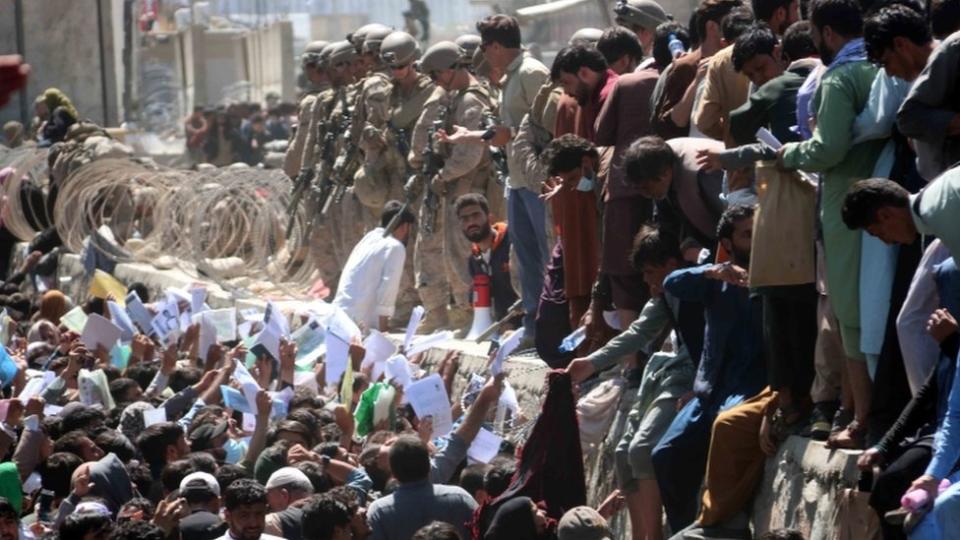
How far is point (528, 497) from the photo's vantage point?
1074 cm

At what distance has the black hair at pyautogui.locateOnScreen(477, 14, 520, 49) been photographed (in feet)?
50.0

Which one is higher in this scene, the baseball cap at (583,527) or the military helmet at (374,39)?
the military helmet at (374,39)

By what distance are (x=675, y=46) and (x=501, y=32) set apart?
105 inches

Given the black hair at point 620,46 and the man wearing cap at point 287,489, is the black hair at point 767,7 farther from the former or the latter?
the man wearing cap at point 287,489

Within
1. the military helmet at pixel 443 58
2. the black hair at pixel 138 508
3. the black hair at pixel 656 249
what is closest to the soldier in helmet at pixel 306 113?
the military helmet at pixel 443 58

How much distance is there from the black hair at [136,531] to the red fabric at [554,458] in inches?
66.1

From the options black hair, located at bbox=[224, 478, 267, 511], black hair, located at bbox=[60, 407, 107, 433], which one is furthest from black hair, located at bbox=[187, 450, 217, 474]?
black hair, located at bbox=[224, 478, 267, 511]

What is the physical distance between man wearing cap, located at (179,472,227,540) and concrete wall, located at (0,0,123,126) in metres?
29.2

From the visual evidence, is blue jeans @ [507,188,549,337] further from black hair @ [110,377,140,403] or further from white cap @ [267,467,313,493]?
white cap @ [267,467,313,493]

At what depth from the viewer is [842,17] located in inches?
394

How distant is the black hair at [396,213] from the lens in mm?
17500

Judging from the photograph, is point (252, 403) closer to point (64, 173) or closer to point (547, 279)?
point (547, 279)

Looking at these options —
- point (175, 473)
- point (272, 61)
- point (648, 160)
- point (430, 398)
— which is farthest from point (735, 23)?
point (272, 61)

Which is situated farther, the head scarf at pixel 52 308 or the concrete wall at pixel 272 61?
the concrete wall at pixel 272 61
